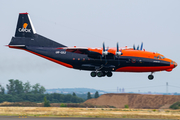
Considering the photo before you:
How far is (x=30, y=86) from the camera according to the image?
119688 mm

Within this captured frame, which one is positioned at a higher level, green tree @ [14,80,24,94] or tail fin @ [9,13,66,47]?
tail fin @ [9,13,66,47]

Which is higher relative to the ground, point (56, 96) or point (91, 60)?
point (91, 60)

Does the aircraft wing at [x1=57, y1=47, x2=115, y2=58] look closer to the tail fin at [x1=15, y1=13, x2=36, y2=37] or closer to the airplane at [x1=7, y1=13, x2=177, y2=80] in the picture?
the airplane at [x1=7, y1=13, x2=177, y2=80]

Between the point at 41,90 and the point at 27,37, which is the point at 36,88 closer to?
the point at 41,90

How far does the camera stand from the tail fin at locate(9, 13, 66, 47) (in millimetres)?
60531

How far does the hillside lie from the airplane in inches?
2161

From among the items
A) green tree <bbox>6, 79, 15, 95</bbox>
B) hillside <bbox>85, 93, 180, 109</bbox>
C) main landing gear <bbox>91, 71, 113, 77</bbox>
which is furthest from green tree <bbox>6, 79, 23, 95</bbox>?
main landing gear <bbox>91, 71, 113, 77</bbox>

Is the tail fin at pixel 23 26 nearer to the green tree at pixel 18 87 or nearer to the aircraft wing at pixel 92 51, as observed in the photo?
the aircraft wing at pixel 92 51

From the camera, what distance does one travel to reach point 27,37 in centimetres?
6153

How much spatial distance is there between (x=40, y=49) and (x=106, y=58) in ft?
46.8

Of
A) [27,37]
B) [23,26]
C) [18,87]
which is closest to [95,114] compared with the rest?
[27,37]

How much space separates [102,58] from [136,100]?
64.4 meters

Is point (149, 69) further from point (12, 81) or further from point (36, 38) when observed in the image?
point (12, 81)

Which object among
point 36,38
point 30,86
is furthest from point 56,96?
point 36,38
